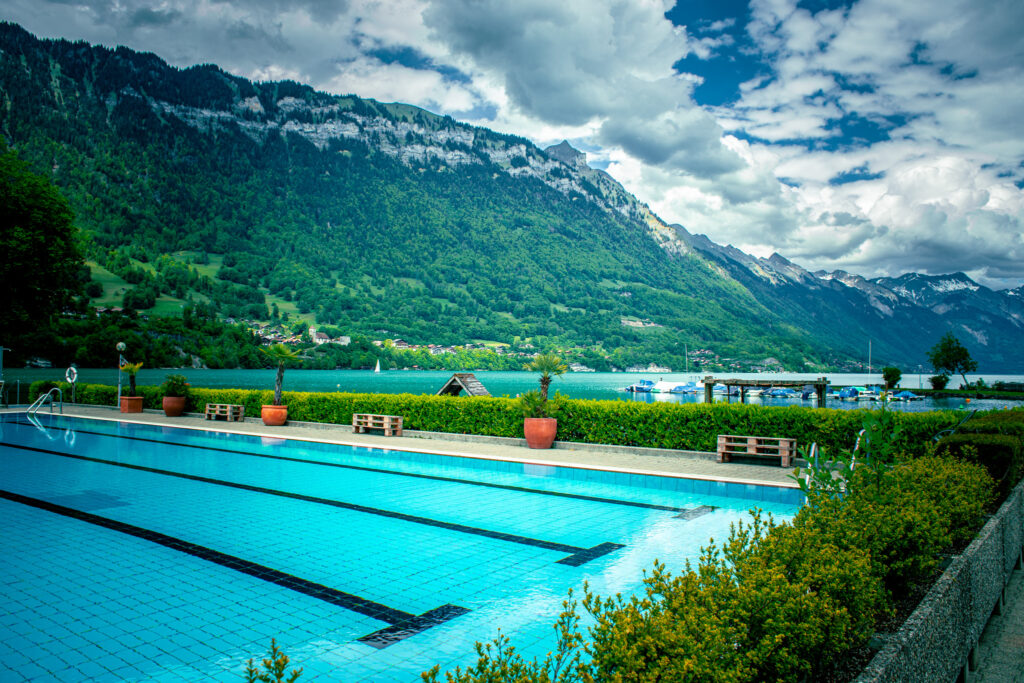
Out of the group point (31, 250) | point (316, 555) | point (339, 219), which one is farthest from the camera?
point (339, 219)

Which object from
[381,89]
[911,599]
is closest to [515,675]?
[911,599]

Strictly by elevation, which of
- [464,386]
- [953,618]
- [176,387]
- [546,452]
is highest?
[464,386]

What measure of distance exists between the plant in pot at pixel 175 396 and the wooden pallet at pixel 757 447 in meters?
19.2

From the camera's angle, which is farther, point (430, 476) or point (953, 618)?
point (430, 476)

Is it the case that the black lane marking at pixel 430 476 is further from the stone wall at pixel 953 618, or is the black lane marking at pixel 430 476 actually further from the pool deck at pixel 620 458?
the stone wall at pixel 953 618

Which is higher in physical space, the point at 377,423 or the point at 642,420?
the point at 642,420

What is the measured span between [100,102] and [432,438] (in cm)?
16824

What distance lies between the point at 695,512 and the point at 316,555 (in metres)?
5.26

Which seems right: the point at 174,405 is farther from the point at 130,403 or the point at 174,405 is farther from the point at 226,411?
the point at 130,403

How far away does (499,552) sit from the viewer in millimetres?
6477

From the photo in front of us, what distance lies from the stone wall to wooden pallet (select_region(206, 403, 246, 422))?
66.9ft

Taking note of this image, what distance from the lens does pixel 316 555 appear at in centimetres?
629

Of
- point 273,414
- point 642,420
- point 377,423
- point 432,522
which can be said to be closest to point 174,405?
point 273,414

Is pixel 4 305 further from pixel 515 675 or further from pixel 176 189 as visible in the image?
pixel 176 189
